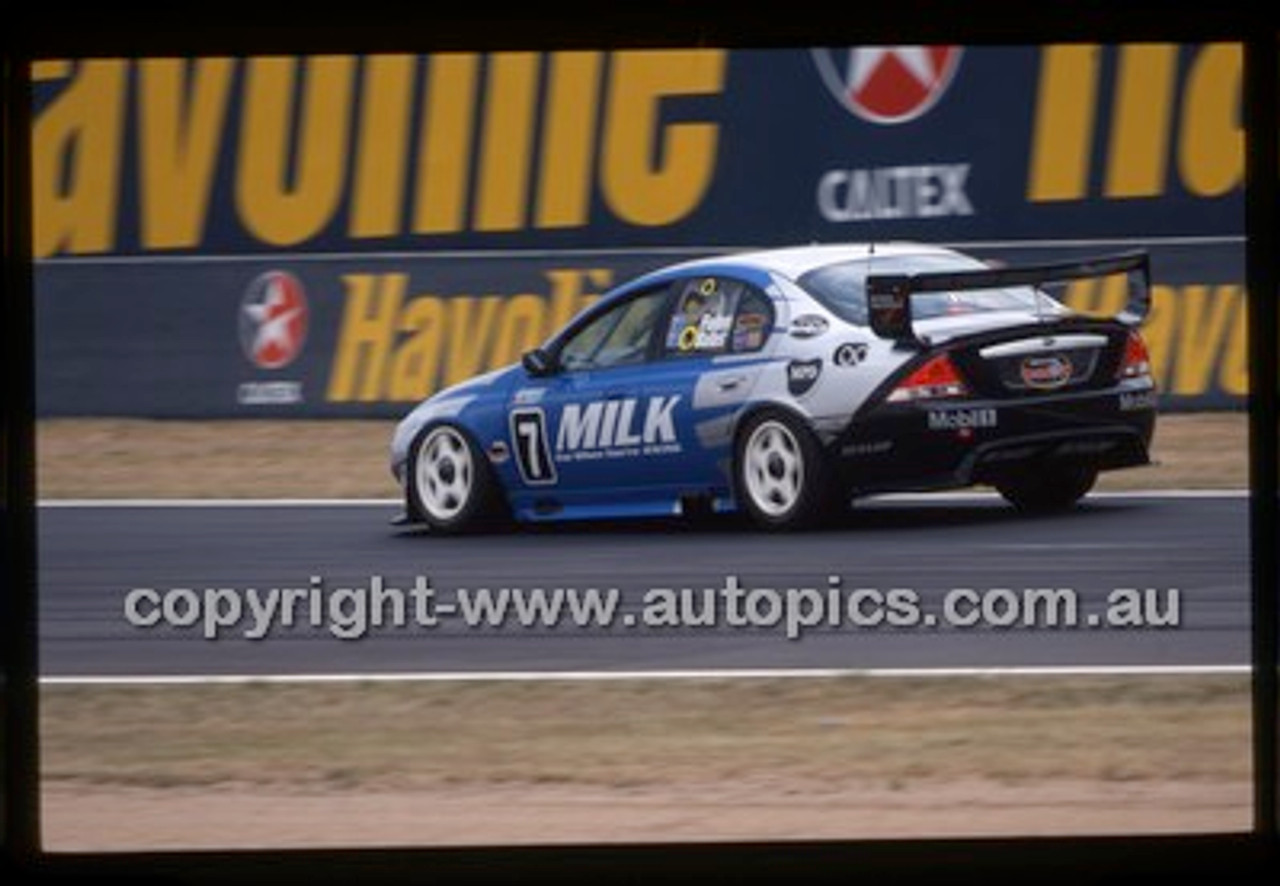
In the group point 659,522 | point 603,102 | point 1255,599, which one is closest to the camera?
point 1255,599

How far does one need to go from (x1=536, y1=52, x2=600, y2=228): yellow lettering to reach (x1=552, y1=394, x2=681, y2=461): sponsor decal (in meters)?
0.86

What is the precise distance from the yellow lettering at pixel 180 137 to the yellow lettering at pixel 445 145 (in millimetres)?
769

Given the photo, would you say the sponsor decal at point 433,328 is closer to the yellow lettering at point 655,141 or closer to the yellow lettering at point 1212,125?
the yellow lettering at point 655,141

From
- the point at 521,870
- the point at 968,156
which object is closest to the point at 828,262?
the point at 968,156

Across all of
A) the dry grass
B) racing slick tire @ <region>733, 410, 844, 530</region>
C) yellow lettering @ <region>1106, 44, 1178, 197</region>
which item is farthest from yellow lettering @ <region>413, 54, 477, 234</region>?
yellow lettering @ <region>1106, 44, 1178, 197</region>

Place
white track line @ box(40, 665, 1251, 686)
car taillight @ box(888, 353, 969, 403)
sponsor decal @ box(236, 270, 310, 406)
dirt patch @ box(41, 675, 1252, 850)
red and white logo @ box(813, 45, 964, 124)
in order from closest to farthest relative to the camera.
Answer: dirt patch @ box(41, 675, 1252, 850) → red and white logo @ box(813, 45, 964, 124) → white track line @ box(40, 665, 1251, 686) → car taillight @ box(888, 353, 969, 403) → sponsor decal @ box(236, 270, 310, 406)

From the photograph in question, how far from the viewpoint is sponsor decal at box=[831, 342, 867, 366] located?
11.7 metres

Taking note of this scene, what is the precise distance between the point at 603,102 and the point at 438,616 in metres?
2.00

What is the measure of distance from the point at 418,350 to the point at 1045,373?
2.49 metres

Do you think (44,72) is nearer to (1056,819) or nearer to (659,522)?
(659,522)

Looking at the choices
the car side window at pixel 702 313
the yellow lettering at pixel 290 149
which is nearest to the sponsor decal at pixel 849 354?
the car side window at pixel 702 313

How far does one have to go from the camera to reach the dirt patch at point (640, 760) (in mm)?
9828

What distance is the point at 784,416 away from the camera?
11.5m

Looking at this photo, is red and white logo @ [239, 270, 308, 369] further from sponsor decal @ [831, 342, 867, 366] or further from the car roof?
sponsor decal @ [831, 342, 867, 366]
